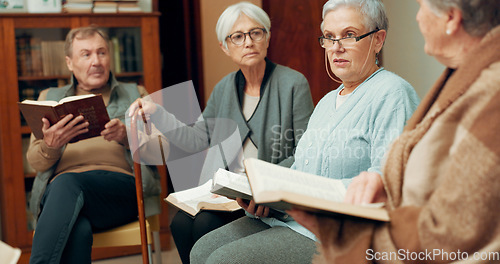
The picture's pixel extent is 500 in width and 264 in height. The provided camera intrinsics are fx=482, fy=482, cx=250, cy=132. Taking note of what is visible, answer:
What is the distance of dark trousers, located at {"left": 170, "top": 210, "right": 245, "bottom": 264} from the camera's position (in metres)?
1.74

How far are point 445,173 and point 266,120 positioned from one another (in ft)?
3.84

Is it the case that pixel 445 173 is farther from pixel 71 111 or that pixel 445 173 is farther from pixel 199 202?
pixel 71 111

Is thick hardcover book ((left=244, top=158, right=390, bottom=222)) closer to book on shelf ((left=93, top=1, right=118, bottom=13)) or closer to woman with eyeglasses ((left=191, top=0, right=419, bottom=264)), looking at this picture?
woman with eyeglasses ((left=191, top=0, right=419, bottom=264))

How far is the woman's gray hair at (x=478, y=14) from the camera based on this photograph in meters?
0.84

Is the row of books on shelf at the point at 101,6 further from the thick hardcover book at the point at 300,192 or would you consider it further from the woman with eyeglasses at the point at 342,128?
the thick hardcover book at the point at 300,192

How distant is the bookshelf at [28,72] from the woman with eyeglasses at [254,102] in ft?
3.69

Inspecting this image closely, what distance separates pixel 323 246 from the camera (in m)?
0.88

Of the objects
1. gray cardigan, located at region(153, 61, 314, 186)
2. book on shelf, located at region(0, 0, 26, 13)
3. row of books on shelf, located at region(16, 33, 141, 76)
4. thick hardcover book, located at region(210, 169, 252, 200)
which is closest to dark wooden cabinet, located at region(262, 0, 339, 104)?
row of books on shelf, located at region(16, 33, 141, 76)

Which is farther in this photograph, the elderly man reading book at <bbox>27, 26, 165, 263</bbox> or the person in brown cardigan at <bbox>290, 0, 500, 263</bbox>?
the elderly man reading book at <bbox>27, 26, 165, 263</bbox>

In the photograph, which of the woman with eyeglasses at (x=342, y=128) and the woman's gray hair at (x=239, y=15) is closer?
the woman with eyeglasses at (x=342, y=128)

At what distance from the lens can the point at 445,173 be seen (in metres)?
0.81

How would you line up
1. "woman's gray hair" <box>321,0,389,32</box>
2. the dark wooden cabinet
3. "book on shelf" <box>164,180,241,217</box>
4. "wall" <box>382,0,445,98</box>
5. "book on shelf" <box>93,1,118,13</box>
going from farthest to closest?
the dark wooden cabinet
"book on shelf" <box>93,1,118,13</box>
"wall" <box>382,0,445,98</box>
"book on shelf" <box>164,180,241,217</box>
"woman's gray hair" <box>321,0,389,32</box>

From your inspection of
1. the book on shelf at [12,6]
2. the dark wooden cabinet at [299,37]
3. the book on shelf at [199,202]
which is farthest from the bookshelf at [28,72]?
the book on shelf at [199,202]

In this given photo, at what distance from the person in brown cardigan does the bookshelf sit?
2.24 m
